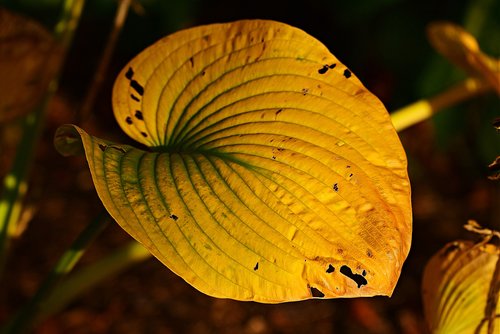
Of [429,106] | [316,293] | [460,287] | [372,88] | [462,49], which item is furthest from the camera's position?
[372,88]

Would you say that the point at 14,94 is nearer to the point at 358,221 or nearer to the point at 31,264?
the point at 358,221

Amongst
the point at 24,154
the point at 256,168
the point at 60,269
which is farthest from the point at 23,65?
the point at 256,168

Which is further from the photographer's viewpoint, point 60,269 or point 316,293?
point 60,269

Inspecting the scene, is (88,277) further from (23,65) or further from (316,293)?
(316,293)

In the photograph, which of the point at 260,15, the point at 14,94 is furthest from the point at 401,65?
the point at 14,94

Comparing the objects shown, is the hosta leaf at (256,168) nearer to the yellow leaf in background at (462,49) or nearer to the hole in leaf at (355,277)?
the hole in leaf at (355,277)

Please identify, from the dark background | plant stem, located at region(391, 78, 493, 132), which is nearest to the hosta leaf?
plant stem, located at region(391, 78, 493, 132)

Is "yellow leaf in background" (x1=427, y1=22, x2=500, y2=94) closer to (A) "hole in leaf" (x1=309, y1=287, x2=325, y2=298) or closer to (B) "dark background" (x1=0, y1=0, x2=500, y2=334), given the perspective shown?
(A) "hole in leaf" (x1=309, y1=287, x2=325, y2=298)
